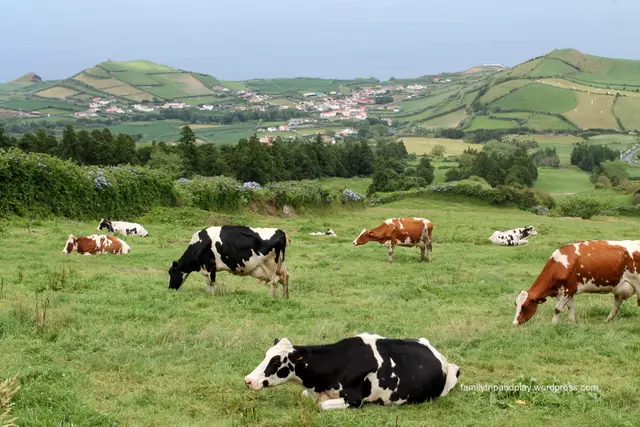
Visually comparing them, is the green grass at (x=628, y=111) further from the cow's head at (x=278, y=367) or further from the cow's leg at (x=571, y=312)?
the cow's head at (x=278, y=367)

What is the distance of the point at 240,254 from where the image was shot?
14648 millimetres

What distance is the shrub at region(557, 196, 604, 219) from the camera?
187 feet

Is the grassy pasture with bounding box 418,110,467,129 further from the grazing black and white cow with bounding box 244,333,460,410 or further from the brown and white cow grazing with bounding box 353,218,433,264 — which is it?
the grazing black and white cow with bounding box 244,333,460,410

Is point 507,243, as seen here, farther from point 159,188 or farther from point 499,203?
point 499,203

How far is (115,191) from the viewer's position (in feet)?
98.9

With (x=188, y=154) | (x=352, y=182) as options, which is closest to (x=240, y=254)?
(x=188, y=154)

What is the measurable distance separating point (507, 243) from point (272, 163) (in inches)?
1477

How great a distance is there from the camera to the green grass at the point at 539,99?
15738cm

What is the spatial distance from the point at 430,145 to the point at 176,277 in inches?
4795

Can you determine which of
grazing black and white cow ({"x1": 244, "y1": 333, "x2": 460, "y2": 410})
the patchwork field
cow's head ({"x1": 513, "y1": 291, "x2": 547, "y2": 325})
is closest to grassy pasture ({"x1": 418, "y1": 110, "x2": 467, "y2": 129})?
the patchwork field

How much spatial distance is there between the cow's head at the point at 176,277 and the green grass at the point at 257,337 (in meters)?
0.50

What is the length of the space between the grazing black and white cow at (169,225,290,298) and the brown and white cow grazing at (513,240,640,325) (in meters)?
5.71

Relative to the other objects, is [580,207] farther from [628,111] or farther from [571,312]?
[628,111]

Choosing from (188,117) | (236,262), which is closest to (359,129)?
(188,117)
